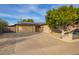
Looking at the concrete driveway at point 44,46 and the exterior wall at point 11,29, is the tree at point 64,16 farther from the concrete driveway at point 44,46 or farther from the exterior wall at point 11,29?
the exterior wall at point 11,29

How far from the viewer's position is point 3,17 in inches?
148

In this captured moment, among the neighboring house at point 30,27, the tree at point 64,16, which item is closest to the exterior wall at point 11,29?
the neighboring house at point 30,27

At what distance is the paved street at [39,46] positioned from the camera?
3777 mm

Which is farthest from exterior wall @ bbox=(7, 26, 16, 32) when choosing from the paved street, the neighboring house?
the paved street

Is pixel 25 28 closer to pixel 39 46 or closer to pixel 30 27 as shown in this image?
pixel 30 27

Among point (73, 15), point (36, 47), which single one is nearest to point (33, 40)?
point (36, 47)

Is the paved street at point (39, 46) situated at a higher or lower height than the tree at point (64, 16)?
lower

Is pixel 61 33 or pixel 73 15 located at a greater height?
pixel 73 15

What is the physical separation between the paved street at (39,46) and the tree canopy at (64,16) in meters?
0.23

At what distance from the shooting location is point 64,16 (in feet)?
12.5

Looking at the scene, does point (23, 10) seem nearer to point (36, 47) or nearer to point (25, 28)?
point (25, 28)

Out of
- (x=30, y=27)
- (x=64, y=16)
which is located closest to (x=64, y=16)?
(x=64, y=16)

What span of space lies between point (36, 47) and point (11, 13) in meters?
0.55

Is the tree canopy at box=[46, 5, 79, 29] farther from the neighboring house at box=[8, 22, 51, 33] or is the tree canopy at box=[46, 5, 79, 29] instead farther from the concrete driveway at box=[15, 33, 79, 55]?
the concrete driveway at box=[15, 33, 79, 55]
